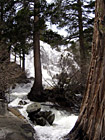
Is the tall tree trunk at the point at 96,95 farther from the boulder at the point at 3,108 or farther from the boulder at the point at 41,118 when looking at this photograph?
the boulder at the point at 41,118

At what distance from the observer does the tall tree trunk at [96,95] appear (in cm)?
369

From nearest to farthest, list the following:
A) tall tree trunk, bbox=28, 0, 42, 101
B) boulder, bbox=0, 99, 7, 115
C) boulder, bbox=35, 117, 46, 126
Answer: boulder, bbox=0, 99, 7, 115 → boulder, bbox=35, 117, 46, 126 → tall tree trunk, bbox=28, 0, 42, 101

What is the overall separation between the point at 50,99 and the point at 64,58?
2.62 metres

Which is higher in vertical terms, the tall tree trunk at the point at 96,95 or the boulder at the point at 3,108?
the tall tree trunk at the point at 96,95

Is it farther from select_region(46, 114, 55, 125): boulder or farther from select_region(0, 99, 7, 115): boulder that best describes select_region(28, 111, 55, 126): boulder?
select_region(0, 99, 7, 115): boulder

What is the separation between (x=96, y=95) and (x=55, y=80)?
7735 millimetres

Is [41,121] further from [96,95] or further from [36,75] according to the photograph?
[36,75]

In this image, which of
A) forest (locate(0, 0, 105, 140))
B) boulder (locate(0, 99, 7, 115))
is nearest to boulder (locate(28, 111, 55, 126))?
forest (locate(0, 0, 105, 140))

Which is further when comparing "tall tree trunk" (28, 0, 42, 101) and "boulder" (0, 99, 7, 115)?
"tall tree trunk" (28, 0, 42, 101)

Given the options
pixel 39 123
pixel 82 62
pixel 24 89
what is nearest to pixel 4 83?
pixel 39 123

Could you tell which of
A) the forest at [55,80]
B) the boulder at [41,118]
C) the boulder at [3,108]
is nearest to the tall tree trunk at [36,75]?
the forest at [55,80]

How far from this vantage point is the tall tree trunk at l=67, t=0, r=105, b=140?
145 inches

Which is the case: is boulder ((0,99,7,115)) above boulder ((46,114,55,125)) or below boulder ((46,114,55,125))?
above

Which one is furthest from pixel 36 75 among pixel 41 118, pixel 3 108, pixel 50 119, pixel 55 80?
pixel 3 108
